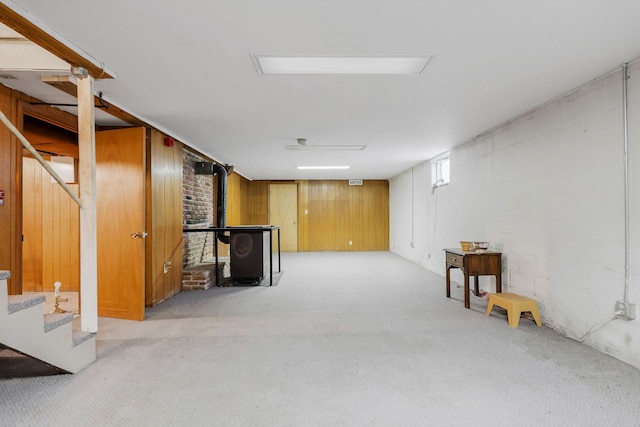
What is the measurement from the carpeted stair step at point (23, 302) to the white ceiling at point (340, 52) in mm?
1752

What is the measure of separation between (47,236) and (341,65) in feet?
16.7

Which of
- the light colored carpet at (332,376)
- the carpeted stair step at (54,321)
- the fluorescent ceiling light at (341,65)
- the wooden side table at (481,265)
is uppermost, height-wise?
the fluorescent ceiling light at (341,65)

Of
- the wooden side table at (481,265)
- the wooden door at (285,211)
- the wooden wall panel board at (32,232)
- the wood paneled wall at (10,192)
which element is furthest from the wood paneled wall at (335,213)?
the wood paneled wall at (10,192)

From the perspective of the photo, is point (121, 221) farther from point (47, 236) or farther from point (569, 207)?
point (569, 207)

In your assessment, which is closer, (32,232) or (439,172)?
(32,232)

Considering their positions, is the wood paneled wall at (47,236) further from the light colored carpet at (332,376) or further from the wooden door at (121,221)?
the light colored carpet at (332,376)

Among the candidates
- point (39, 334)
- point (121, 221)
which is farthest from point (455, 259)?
point (39, 334)

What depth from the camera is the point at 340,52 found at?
2.34m

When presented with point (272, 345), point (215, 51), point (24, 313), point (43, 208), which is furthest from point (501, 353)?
point (43, 208)

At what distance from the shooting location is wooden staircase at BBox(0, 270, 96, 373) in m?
2.07

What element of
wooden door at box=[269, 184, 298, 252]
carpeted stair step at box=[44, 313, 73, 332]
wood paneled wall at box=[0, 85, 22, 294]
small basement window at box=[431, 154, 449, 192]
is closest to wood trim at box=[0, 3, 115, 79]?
wood paneled wall at box=[0, 85, 22, 294]

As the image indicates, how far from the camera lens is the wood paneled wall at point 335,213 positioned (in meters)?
10.3

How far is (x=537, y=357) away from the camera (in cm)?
266

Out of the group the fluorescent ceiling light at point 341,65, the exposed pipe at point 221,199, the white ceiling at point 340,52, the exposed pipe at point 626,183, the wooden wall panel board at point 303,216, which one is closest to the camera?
the white ceiling at point 340,52
